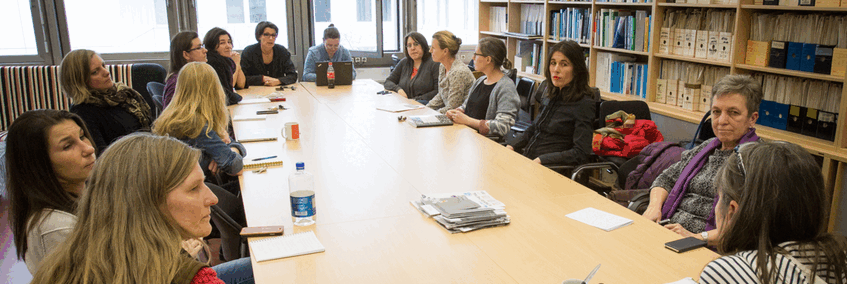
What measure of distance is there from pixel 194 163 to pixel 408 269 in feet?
2.35

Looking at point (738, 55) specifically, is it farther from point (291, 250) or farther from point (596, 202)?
point (291, 250)

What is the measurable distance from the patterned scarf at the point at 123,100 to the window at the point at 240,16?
336cm

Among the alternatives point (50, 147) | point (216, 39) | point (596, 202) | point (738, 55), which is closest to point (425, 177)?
point (596, 202)

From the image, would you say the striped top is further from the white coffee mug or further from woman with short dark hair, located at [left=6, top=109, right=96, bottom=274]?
the white coffee mug

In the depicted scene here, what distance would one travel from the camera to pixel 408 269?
1849mm

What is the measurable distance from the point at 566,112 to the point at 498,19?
3822 mm

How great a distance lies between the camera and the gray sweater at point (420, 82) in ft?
18.4

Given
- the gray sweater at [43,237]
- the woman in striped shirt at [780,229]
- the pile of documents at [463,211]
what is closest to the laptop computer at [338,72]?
the pile of documents at [463,211]

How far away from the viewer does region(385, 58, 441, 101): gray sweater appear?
5.61 metres

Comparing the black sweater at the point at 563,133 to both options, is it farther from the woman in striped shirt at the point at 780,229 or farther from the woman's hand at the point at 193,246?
the woman's hand at the point at 193,246

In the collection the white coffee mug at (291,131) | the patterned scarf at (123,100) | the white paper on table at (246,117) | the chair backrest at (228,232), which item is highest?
the patterned scarf at (123,100)

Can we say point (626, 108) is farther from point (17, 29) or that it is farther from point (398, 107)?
point (17, 29)

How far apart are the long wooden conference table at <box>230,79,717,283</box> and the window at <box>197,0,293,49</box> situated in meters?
3.76

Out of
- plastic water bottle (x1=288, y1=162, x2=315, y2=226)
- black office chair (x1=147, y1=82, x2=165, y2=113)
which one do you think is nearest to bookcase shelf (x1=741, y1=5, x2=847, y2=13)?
plastic water bottle (x1=288, y1=162, x2=315, y2=226)
